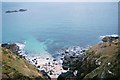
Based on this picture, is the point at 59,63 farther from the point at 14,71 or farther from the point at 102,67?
the point at 102,67

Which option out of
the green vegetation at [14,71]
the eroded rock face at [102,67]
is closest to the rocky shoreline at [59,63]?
the eroded rock face at [102,67]

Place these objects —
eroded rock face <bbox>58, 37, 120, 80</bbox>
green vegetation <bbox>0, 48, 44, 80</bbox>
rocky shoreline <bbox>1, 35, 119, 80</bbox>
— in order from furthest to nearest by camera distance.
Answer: rocky shoreline <bbox>1, 35, 119, 80</bbox>
green vegetation <bbox>0, 48, 44, 80</bbox>
eroded rock face <bbox>58, 37, 120, 80</bbox>

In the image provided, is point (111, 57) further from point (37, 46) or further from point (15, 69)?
point (37, 46)

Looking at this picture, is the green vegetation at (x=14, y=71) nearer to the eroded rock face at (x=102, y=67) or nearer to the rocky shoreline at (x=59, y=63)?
the eroded rock face at (x=102, y=67)

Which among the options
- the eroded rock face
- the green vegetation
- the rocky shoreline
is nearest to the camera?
the eroded rock face

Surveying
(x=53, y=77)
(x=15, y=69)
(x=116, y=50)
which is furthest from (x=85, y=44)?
(x=15, y=69)

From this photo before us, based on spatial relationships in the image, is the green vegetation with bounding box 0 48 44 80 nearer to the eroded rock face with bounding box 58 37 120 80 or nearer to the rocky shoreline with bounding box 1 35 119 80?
the eroded rock face with bounding box 58 37 120 80

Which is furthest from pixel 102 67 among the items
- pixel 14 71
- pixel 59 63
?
pixel 59 63

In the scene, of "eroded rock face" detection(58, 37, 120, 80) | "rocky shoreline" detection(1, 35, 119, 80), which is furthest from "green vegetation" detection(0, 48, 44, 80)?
"rocky shoreline" detection(1, 35, 119, 80)

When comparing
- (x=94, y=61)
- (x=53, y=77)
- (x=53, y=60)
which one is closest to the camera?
(x=94, y=61)

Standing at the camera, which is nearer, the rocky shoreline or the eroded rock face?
the eroded rock face

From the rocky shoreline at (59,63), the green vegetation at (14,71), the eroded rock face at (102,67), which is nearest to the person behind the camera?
the eroded rock face at (102,67)
